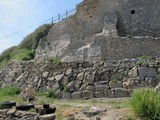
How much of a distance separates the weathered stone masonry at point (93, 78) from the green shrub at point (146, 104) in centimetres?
609

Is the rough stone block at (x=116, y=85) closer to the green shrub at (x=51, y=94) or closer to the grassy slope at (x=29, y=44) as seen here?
the green shrub at (x=51, y=94)

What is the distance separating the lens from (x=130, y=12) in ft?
94.7

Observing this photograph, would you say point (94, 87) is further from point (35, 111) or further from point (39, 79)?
point (35, 111)

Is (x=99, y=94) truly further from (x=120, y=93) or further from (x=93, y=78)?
(x=93, y=78)

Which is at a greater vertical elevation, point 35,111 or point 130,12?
point 130,12

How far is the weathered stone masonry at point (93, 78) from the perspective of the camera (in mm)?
17609

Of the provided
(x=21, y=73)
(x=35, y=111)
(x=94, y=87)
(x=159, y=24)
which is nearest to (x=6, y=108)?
(x=35, y=111)

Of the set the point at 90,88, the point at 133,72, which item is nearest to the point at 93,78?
the point at 90,88

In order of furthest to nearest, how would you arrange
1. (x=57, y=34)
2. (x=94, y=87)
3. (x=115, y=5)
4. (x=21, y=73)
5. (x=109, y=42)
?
1. (x=57, y=34)
2. (x=115, y=5)
3. (x=109, y=42)
4. (x=21, y=73)
5. (x=94, y=87)

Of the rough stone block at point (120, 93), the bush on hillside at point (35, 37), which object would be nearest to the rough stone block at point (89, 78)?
the rough stone block at point (120, 93)

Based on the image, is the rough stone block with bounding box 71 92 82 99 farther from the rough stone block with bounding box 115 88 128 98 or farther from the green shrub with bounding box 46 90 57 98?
the rough stone block with bounding box 115 88 128 98

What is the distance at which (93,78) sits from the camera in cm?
1867

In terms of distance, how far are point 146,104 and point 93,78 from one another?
848 cm

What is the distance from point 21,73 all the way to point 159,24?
10896mm
